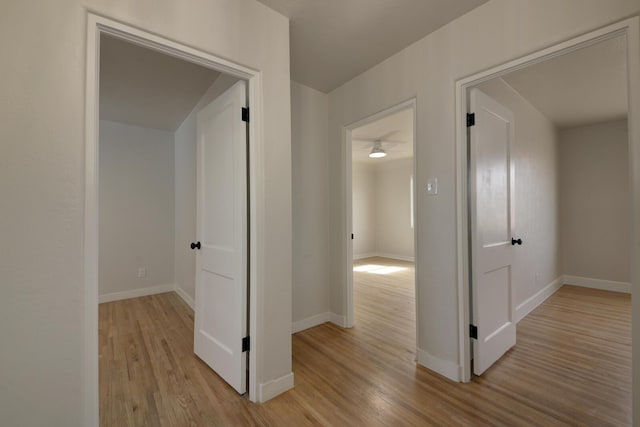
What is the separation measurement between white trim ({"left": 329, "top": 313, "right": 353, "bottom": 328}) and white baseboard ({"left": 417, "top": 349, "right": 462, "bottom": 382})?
901mm

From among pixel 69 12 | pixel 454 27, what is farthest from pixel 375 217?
pixel 69 12

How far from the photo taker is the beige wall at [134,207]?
3973 mm

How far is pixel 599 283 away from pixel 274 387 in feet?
17.3

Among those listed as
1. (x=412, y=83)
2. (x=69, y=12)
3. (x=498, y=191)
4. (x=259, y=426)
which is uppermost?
(x=412, y=83)

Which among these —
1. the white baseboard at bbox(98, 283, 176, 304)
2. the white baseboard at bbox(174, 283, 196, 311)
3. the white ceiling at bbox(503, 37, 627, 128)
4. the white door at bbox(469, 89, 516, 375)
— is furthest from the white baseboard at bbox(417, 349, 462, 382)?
the white baseboard at bbox(98, 283, 176, 304)

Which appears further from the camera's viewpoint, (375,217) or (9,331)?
(375,217)

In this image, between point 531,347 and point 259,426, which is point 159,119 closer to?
point 259,426

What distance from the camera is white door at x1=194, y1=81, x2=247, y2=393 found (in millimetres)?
1913

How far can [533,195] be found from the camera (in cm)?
365

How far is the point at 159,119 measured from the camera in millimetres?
3934

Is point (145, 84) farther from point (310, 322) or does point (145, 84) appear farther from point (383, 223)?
point (383, 223)

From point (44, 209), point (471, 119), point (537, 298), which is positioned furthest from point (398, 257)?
point (44, 209)

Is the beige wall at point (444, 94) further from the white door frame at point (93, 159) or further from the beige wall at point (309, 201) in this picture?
the white door frame at point (93, 159)

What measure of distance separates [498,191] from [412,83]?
115cm
